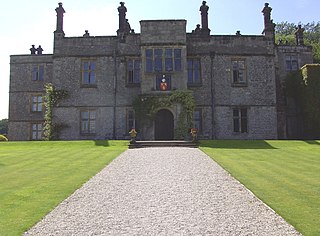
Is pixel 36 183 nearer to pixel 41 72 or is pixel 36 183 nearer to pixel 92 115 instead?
pixel 92 115

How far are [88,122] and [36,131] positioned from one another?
8.24 m

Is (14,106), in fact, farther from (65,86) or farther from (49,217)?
(49,217)

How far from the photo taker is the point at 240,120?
78.8ft

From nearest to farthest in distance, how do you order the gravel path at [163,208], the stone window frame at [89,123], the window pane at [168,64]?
the gravel path at [163,208]
the window pane at [168,64]
the stone window frame at [89,123]

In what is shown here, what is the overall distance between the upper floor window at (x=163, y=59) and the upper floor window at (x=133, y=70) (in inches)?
69.4

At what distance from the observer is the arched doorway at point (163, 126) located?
22.5 metres

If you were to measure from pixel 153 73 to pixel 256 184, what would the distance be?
50.8 feet

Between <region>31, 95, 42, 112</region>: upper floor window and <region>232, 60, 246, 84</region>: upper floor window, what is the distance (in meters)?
17.5

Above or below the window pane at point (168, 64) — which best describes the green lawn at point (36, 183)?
below

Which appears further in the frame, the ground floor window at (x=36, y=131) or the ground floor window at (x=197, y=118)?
the ground floor window at (x=36, y=131)

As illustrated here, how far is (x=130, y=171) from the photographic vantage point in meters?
10.2

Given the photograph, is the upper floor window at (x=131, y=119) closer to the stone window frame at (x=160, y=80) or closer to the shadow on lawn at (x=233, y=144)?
the stone window frame at (x=160, y=80)

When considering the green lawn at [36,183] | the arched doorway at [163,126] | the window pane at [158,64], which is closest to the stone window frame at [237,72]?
the window pane at [158,64]

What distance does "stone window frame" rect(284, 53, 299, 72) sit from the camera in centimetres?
2964
